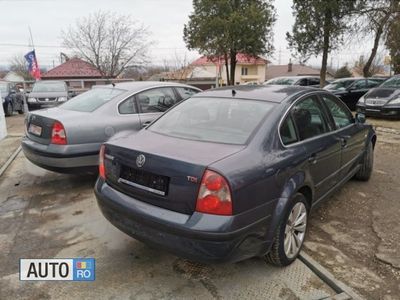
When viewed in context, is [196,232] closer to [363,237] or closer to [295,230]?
[295,230]

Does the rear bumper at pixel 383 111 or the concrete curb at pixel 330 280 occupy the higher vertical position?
the rear bumper at pixel 383 111

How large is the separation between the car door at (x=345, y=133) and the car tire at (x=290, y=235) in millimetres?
1146

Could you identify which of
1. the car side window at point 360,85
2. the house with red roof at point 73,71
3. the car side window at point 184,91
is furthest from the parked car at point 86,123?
the house with red roof at point 73,71

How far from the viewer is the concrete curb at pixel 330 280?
2.51m

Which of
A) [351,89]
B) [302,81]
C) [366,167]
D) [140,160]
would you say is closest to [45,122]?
[140,160]

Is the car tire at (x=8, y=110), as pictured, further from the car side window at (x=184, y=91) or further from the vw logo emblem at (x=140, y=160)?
→ the vw logo emblem at (x=140, y=160)

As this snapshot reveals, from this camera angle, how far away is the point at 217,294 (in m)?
2.56

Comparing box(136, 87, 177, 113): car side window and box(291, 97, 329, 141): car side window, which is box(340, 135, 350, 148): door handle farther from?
box(136, 87, 177, 113): car side window

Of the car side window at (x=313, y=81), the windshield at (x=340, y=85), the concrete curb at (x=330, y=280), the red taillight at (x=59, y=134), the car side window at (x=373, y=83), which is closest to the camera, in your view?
the concrete curb at (x=330, y=280)

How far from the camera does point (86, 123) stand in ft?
14.9

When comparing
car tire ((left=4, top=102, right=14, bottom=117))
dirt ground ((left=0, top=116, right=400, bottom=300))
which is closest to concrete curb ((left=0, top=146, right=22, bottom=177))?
dirt ground ((left=0, top=116, right=400, bottom=300))

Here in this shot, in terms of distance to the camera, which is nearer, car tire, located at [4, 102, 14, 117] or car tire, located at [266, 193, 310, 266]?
car tire, located at [266, 193, 310, 266]

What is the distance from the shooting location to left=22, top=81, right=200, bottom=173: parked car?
14.4ft

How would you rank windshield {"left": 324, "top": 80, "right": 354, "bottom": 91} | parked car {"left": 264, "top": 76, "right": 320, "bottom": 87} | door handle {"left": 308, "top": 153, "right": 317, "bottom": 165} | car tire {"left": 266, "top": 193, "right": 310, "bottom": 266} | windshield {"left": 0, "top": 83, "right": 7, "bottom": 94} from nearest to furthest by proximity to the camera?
car tire {"left": 266, "top": 193, "right": 310, "bottom": 266} < door handle {"left": 308, "top": 153, "right": 317, "bottom": 165} < windshield {"left": 0, "top": 83, "right": 7, "bottom": 94} < windshield {"left": 324, "top": 80, "right": 354, "bottom": 91} < parked car {"left": 264, "top": 76, "right": 320, "bottom": 87}
